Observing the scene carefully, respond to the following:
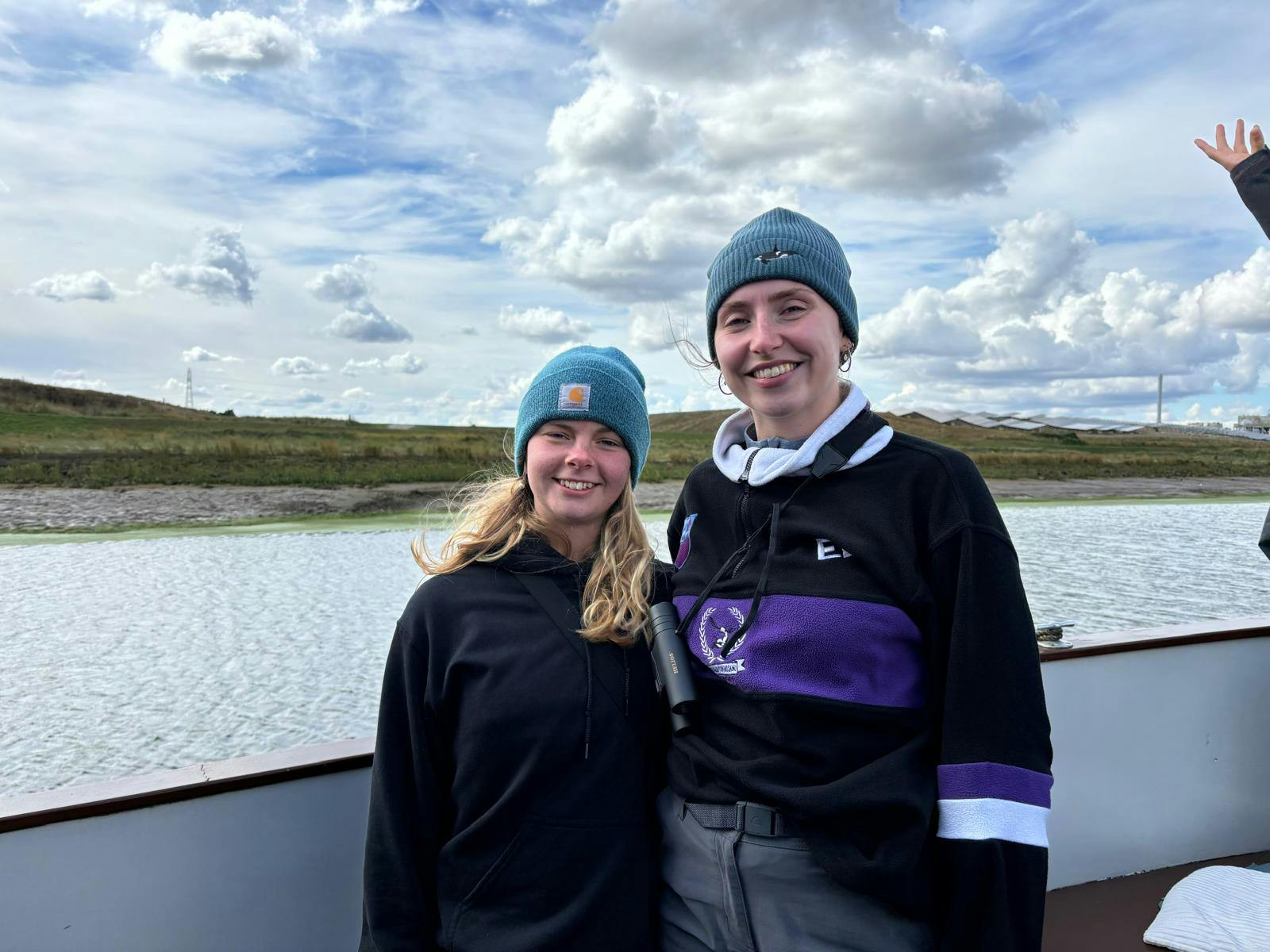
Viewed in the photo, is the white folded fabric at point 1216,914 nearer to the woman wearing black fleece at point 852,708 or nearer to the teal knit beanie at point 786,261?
the woman wearing black fleece at point 852,708

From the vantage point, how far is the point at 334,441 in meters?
15.0

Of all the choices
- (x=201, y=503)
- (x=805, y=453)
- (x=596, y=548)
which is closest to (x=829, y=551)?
(x=805, y=453)

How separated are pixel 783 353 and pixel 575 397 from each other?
0.42 metres

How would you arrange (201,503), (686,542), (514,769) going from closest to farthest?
1. (514,769)
2. (686,542)
3. (201,503)

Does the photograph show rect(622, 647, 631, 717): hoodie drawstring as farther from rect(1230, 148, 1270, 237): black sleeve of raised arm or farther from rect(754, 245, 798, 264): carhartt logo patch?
rect(1230, 148, 1270, 237): black sleeve of raised arm

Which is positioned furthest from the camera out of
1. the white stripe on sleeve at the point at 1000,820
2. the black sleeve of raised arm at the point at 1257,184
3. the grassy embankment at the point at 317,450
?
the grassy embankment at the point at 317,450

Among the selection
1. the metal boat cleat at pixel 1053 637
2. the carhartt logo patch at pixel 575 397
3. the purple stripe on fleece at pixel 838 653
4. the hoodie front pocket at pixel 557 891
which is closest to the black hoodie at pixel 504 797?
the hoodie front pocket at pixel 557 891

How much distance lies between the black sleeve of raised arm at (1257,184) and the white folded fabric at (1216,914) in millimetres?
1678

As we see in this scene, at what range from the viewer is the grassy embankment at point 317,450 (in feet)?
30.2

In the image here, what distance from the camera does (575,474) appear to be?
5.08ft

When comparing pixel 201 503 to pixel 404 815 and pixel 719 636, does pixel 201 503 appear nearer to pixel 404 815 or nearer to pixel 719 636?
pixel 404 815

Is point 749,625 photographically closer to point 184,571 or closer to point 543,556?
point 543,556

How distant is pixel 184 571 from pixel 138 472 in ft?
14.7

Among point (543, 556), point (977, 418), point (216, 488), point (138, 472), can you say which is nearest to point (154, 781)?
point (543, 556)
